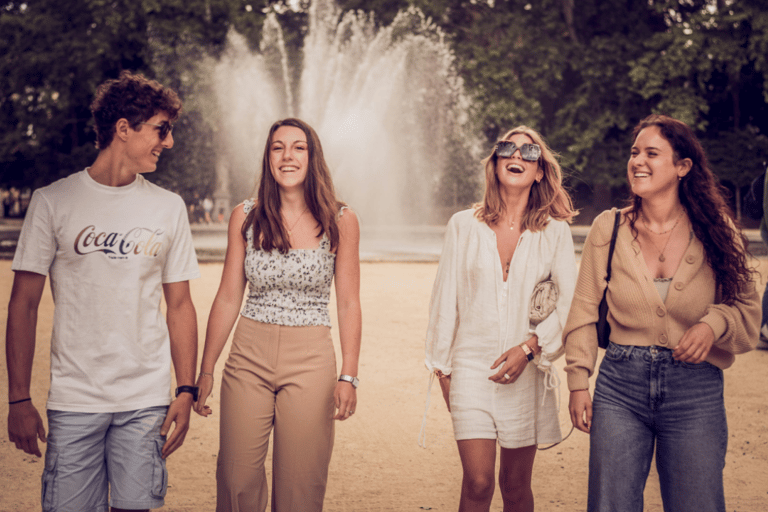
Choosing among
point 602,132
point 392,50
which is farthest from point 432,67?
point 602,132

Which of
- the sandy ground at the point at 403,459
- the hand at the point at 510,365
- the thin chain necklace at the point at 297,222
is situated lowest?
the sandy ground at the point at 403,459

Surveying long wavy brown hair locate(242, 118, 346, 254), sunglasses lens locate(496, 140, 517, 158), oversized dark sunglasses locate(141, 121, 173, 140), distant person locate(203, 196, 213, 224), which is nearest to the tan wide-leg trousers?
long wavy brown hair locate(242, 118, 346, 254)

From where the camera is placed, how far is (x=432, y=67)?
3100 cm

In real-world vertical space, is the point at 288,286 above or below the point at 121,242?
below

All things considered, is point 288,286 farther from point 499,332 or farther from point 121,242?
point 499,332

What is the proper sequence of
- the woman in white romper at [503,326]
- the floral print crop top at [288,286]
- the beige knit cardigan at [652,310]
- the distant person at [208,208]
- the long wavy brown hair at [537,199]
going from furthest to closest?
the distant person at [208,208] < the long wavy brown hair at [537,199] < the woman in white romper at [503,326] < the floral print crop top at [288,286] < the beige knit cardigan at [652,310]

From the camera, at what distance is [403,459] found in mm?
5430

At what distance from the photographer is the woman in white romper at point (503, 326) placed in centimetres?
343

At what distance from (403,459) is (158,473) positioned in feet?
9.06

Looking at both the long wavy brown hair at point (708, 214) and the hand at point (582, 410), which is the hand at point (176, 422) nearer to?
the hand at point (582, 410)

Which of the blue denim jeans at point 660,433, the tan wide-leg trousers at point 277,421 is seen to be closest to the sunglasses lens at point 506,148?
the blue denim jeans at point 660,433

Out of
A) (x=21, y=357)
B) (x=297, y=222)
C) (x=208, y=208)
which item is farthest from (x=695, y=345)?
(x=208, y=208)

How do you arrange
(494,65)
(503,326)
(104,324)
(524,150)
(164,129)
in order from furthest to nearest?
(494,65)
(524,150)
(503,326)
(164,129)
(104,324)

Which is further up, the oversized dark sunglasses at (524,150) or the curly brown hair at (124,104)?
the curly brown hair at (124,104)
